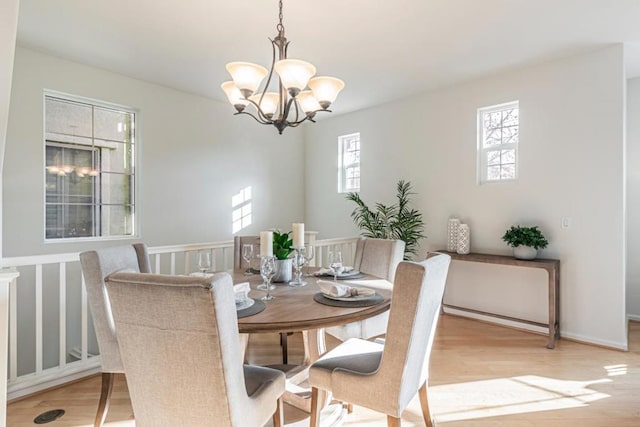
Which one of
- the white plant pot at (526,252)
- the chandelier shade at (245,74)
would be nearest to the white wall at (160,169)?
the chandelier shade at (245,74)

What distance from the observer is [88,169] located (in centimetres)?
395

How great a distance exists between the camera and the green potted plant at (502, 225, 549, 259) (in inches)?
134

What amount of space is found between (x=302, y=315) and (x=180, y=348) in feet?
1.82

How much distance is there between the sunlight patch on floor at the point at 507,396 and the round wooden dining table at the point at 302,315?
0.72m

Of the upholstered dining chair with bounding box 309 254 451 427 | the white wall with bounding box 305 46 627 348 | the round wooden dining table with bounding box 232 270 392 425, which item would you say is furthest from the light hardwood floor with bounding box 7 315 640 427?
the upholstered dining chair with bounding box 309 254 451 427

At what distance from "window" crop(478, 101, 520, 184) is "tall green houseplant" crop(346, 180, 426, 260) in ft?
3.01

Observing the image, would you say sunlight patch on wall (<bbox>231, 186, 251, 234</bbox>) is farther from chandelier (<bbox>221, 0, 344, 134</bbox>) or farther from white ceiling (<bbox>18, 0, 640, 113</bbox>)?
chandelier (<bbox>221, 0, 344, 134</bbox>)

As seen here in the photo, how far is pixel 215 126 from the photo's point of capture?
194 inches

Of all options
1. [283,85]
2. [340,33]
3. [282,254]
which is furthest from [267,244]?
[340,33]

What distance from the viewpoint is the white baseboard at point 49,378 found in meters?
2.27

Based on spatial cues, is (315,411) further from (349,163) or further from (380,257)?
(349,163)

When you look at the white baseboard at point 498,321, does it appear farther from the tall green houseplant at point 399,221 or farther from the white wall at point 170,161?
the white wall at point 170,161

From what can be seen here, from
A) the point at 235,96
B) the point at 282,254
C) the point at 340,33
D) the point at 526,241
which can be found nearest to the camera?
the point at 282,254

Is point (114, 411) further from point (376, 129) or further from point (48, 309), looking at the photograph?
point (376, 129)
